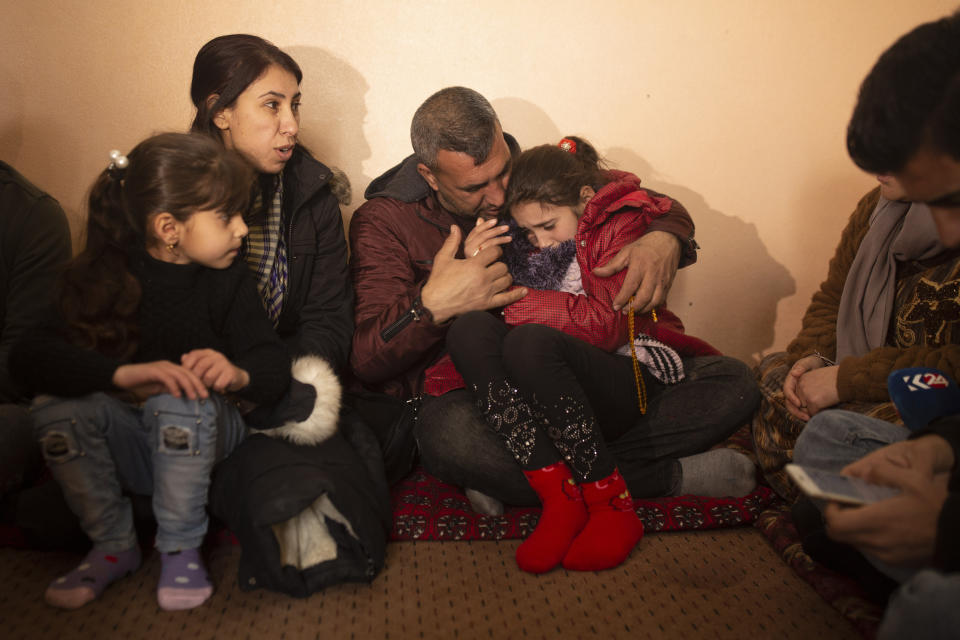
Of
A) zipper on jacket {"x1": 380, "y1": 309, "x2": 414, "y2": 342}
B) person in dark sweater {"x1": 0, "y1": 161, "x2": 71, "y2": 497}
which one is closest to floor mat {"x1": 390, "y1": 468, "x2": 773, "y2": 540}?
zipper on jacket {"x1": 380, "y1": 309, "x2": 414, "y2": 342}

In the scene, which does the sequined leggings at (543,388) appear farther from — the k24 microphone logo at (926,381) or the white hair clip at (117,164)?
the white hair clip at (117,164)

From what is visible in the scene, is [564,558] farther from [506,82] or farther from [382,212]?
[506,82]

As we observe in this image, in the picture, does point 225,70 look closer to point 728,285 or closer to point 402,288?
point 402,288

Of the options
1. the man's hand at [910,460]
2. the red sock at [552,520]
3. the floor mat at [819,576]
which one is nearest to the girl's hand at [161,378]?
the red sock at [552,520]

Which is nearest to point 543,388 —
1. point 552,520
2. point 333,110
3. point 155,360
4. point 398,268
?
point 552,520

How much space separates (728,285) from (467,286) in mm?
1275

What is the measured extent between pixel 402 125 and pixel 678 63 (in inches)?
38.2

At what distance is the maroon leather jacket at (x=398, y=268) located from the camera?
172 cm

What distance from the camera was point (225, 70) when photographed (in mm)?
1648

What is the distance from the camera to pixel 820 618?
1.29m

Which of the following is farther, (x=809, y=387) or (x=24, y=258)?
(x=24, y=258)

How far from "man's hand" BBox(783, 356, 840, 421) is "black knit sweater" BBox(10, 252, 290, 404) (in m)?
1.19

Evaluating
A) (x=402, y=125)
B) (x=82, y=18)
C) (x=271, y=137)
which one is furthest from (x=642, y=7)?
(x=82, y=18)

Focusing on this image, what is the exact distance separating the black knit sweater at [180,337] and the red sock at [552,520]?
62 centimetres
